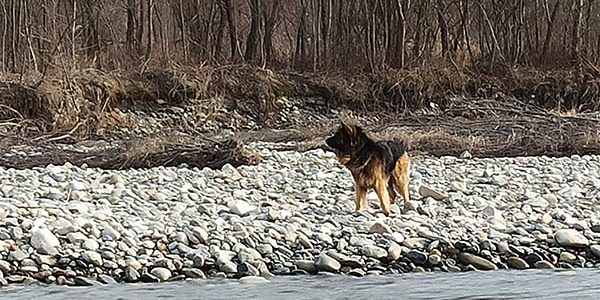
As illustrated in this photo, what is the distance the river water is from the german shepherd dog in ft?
5.57

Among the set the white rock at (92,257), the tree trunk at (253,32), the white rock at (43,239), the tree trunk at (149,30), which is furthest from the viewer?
the tree trunk at (253,32)

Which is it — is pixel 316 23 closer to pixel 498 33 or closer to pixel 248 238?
pixel 498 33

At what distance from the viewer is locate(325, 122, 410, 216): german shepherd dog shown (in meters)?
8.53

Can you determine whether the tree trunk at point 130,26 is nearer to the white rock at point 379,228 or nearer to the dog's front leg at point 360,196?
the dog's front leg at point 360,196

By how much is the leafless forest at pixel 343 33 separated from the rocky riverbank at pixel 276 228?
11295 mm

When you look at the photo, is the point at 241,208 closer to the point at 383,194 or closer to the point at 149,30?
the point at 383,194

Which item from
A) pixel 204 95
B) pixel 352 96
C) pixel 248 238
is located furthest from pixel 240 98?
pixel 248 238

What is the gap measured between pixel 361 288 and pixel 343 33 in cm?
1655

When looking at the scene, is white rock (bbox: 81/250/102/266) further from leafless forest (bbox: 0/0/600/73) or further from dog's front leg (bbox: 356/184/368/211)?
leafless forest (bbox: 0/0/600/73)

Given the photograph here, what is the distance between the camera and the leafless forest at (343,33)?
2214 centimetres

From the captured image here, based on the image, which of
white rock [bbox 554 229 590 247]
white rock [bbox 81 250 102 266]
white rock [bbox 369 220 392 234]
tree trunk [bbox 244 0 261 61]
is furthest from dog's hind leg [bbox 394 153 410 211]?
tree trunk [bbox 244 0 261 61]

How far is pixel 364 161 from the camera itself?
8.63 meters

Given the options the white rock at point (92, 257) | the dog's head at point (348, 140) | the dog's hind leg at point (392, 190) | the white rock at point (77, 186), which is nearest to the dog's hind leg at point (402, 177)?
the dog's hind leg at point (392, 190)

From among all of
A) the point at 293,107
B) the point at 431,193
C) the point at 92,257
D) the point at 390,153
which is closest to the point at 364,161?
the point at 390,153
